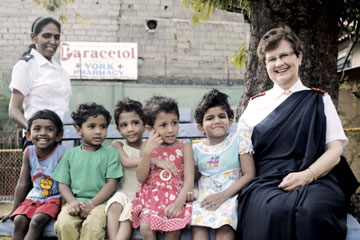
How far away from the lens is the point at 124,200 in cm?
256

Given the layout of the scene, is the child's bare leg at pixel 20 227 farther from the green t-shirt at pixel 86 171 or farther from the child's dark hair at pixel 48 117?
the child's dark hair at pixel 48 117

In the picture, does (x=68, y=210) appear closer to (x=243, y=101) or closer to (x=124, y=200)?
(x=124, y=200)

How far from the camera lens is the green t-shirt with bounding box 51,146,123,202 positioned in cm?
266

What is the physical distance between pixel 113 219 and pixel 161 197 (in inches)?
13.4

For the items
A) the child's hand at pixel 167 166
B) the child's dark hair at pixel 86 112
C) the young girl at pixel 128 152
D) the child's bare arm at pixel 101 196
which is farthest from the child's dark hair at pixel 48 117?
the child's hand at pixel 167 166

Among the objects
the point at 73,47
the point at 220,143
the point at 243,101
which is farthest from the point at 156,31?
the point at 220,143

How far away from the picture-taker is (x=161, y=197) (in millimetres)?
2492

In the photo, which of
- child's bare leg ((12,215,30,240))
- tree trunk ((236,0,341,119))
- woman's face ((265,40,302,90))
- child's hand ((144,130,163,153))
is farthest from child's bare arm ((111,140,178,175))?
tree trunk ((236,0,341,119))

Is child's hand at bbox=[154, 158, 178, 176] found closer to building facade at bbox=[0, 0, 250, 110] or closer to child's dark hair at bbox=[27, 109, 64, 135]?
child's dark hair at bbox=[27, 109, 64, 135]

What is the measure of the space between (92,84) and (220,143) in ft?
29.3

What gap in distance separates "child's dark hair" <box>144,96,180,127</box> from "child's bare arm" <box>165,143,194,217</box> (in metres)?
0.28

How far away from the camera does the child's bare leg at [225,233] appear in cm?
223

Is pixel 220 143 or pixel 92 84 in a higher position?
pixel 92 84

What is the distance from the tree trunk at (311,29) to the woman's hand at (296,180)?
120cm
